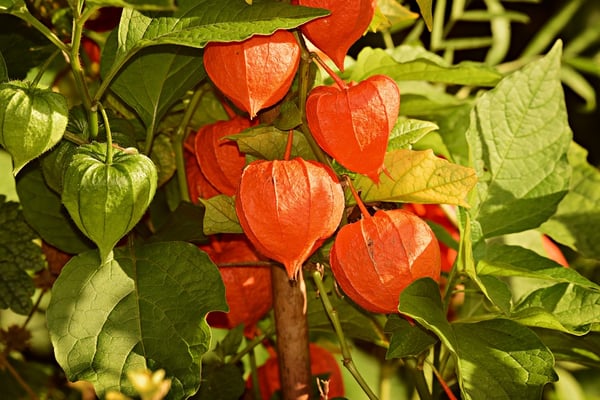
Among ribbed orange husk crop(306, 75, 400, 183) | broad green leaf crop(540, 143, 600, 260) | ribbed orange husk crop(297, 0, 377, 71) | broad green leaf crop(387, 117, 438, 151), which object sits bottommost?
broad green leaf crop(540, 143, 600, 260)

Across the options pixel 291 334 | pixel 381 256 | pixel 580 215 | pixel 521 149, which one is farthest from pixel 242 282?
pixel 580 215

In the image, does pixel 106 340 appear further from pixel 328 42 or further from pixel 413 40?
pixel 413 40

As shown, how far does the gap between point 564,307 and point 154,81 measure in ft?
1.21

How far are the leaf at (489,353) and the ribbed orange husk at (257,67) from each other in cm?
16

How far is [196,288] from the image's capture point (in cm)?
65

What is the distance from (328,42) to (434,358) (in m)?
0.32

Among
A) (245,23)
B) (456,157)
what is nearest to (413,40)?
(456,157)

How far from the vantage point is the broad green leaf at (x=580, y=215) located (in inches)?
34.9

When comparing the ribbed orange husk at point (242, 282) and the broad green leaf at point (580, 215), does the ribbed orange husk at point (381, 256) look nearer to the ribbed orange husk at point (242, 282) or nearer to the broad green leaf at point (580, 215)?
the ribbed orange husk at point (242, 282)

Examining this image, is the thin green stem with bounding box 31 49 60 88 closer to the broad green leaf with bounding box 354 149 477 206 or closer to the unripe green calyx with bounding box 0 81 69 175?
the unripe green calyx with bounding box 0 81 69 175

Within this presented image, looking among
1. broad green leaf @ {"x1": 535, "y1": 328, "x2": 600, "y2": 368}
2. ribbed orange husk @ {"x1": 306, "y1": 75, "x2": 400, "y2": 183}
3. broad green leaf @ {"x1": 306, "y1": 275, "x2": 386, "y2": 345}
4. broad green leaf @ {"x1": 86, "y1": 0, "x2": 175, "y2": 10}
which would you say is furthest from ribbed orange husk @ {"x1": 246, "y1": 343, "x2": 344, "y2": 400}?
broad green leaf @ {"x1": 86, "y1": 0, "x2": 175, "y2": 10}

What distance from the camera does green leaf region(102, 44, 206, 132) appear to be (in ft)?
2.41

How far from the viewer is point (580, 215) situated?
3.04ft

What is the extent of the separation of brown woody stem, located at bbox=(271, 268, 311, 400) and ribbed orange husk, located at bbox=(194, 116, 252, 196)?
8cm
